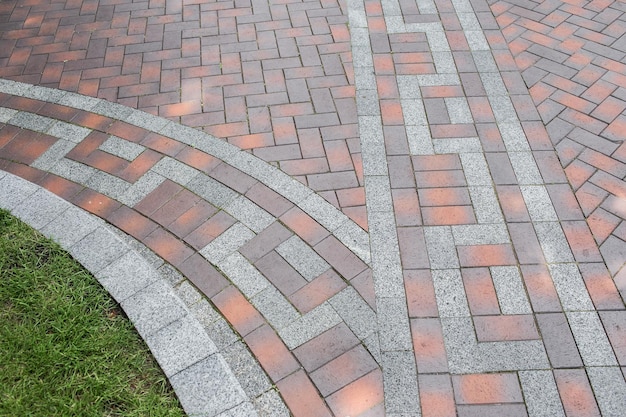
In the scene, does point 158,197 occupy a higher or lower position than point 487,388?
higher

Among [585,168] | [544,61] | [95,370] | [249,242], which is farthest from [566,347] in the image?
[544,61]

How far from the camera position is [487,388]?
8.98 feet

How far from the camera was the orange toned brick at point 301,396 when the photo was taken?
8.79 feet

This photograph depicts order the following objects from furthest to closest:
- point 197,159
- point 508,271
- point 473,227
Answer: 1. point 197,159
2. point 473,227
3. point 508,271

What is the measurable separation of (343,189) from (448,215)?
2.10 ft

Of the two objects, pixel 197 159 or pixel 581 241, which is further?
pixel 197 159

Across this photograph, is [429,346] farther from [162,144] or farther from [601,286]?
[162,144]

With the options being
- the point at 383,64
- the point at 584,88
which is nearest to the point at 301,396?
the point at 383,64

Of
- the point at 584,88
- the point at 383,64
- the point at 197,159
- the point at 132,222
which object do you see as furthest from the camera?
the point at 383,64

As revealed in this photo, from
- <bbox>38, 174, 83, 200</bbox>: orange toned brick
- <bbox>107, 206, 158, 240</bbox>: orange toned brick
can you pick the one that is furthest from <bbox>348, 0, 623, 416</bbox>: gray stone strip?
<bbox>38, 174, 83, 200</bbox>: orange toned brick

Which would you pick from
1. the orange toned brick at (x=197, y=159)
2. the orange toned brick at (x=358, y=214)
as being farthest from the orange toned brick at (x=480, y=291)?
the orange toned brick at (x=197, y=159)

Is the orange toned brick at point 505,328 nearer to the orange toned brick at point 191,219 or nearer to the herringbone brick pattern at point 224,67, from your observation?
the herringbone brick pattern at point 224,67

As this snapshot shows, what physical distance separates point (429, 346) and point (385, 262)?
1.78 ft

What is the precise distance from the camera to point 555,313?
3006 millimetres
